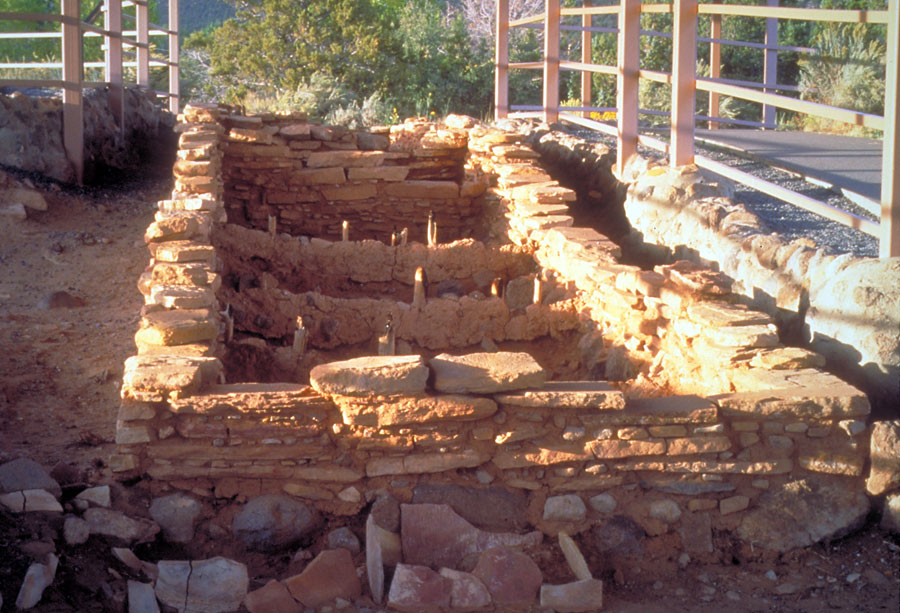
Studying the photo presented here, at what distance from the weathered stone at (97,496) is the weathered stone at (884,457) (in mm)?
3107

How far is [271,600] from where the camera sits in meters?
3.71

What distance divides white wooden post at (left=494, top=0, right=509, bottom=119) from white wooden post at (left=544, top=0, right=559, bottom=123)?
0.86 meters

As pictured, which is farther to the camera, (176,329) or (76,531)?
(176,329)

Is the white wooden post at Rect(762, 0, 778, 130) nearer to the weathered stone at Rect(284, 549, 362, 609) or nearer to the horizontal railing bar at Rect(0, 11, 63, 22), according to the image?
the horizontal railing bar at Rect(0, 11, 63, 22)

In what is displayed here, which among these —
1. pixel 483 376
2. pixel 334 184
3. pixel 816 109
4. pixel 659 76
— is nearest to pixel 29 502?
pixel 483 376

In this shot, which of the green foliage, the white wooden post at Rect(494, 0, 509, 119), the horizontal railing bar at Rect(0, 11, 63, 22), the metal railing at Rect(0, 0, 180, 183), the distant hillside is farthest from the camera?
the distant hillside

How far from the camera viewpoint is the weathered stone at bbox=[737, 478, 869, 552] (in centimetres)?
422

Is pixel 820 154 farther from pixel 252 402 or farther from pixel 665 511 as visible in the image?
pixel 252 402

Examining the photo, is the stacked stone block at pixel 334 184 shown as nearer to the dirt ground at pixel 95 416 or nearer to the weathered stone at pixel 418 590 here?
the dirt ground at pixel 95 416

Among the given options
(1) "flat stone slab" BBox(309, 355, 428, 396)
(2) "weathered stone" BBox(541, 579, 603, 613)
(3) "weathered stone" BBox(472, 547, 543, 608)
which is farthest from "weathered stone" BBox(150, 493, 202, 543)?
(2) "weathered stone" BBox(541, 579, 603, 613)

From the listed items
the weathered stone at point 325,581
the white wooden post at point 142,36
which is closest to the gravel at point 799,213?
the weathered stone at point 325,581

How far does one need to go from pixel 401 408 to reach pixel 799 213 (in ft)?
11.0

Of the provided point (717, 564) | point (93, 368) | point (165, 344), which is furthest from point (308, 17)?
point (717, 564)

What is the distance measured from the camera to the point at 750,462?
427cm
